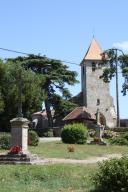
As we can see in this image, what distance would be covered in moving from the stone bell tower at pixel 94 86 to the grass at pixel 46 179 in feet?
238

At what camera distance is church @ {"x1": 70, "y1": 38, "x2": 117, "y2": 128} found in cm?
9256

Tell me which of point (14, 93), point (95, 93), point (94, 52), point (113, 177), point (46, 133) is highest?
point (94, 52)

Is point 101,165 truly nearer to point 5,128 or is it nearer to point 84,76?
point 5,128

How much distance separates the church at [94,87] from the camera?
92.6m

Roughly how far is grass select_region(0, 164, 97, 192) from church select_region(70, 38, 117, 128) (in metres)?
72.9

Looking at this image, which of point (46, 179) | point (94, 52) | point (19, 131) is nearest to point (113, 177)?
point (46, 179)

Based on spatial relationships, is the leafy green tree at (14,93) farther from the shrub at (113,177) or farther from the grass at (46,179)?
the shrub at (113,177)

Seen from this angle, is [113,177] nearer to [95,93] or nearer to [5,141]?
[5,141]

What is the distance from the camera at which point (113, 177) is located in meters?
14.0

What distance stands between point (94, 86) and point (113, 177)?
8075 centimetres

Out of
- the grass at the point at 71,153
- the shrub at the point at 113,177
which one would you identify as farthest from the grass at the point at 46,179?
the grass at the point at 71,153

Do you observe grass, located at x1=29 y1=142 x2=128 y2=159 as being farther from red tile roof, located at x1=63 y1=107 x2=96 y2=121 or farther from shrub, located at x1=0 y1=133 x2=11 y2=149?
red tile roof, located at x1=63 y1=107 x2=96 y2=121

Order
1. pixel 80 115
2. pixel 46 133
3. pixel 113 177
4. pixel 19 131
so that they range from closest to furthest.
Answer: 1. pixel 113 177
2. pixel 19 131
3. pixel 46 133
4. pixel 80 115

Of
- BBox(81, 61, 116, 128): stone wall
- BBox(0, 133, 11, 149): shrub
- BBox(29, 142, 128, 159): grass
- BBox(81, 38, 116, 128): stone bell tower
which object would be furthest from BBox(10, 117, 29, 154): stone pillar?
BBox(81, 38, 116, 128): stone bell tower
